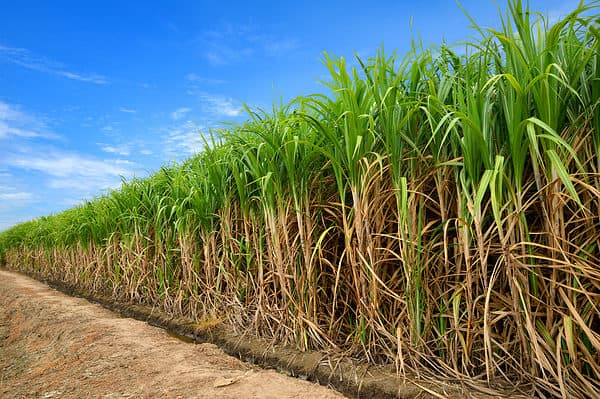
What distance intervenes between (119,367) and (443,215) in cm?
179

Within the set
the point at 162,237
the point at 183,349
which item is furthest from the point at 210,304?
the point at 162,237

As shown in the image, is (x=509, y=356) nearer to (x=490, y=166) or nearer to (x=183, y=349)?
(x=490, y=166)

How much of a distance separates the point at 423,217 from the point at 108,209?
4.30 meters

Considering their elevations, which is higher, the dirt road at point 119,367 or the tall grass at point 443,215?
the tall grass at point 443,215

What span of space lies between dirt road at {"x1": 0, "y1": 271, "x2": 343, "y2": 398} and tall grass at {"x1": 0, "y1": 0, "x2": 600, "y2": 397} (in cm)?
41

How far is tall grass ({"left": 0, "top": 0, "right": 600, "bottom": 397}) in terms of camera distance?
133cm

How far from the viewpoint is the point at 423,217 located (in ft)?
5.58

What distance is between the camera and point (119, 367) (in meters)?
2.02

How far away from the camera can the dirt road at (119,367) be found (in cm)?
164

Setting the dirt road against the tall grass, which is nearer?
the tall grass

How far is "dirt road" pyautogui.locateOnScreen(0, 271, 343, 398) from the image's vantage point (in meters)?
1.64

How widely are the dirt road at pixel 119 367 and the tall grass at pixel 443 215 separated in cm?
41

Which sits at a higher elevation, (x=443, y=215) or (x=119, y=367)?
(x=443, y=215)

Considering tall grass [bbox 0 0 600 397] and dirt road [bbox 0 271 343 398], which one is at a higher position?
tall grass [bbox 0 0 600 397]
